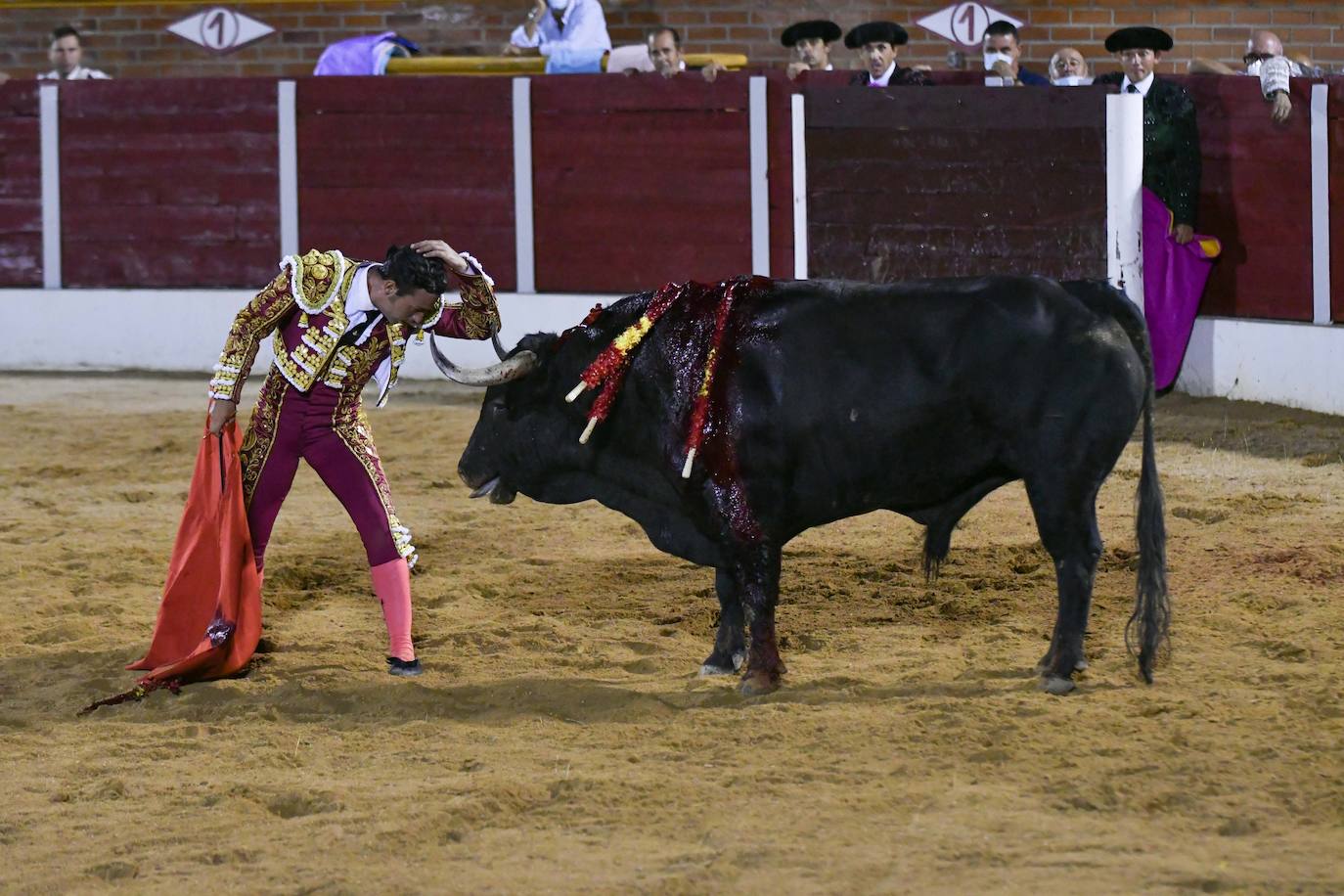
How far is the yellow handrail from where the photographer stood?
32.8 feet

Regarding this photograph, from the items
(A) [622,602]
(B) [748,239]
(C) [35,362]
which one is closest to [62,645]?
(A) [622,602]

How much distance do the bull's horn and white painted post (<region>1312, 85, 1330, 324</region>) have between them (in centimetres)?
457

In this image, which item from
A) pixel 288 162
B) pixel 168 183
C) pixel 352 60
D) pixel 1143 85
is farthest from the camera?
pixel 352 60

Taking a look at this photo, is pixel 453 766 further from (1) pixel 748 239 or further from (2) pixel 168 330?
(2) pixel 168 330

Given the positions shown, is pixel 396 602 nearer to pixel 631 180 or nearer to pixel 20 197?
pixel 631 180

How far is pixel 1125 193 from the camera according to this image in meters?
8.10

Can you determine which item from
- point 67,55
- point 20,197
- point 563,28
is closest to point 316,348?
point 563,28

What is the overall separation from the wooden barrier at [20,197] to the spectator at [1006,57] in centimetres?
504

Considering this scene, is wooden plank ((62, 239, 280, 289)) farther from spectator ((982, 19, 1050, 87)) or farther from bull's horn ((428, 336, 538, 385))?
bull's horn ((428, 336, 538, 385))

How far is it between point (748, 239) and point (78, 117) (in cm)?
373

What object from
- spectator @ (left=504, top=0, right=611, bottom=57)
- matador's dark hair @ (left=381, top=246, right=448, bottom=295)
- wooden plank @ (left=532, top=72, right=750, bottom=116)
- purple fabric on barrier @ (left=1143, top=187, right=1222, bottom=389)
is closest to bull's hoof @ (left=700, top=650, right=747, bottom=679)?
matador's dark hair @ (left=381, top=246, right=448, bottom=295)

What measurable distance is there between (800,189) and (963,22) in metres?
2.30

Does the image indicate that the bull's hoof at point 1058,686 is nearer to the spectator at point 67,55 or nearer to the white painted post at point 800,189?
the white painted post at point 800,189

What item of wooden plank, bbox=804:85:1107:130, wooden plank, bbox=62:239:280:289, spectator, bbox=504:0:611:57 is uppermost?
spectator, bbox=504:0:611:57
